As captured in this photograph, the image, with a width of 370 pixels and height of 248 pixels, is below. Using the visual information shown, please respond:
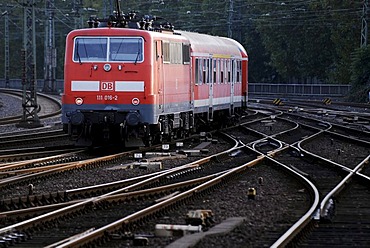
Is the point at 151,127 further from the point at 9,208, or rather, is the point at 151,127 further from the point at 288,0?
the point at 288,0


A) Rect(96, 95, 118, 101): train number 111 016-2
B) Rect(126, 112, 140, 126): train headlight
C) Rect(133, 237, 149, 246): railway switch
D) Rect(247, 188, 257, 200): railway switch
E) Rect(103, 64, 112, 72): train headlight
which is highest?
Rect(103, 64, 112, 72): train headlight

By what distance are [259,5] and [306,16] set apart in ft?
25.6

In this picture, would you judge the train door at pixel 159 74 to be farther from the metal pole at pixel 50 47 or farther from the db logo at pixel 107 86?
the metal pole at pixel 50 47

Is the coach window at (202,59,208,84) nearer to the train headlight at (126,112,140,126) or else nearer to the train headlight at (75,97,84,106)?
the train headlight at (126,112,140,126)

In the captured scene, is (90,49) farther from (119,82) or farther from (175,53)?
(175,53)

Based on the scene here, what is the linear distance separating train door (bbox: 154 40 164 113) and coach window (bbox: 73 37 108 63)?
1140mm

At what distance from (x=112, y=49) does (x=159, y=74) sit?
122cm

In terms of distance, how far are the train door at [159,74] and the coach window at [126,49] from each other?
0.47 metres

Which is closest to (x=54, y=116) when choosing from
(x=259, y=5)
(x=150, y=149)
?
(x=150, y=149)

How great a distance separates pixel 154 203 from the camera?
1224 cm

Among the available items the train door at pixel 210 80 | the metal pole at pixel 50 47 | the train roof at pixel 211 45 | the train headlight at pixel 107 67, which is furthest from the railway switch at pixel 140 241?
the metal pole at pixel 50 47

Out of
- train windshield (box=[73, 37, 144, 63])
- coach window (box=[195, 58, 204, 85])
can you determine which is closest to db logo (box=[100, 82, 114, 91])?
train windshield (box=[73, 37, 144, 63])

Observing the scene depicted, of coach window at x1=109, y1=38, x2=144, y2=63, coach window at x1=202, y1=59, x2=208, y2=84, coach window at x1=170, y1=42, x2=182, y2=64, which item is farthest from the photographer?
coach window at x1=202, y1=59, x2=208, y2=84

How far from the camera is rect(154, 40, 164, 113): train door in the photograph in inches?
825
